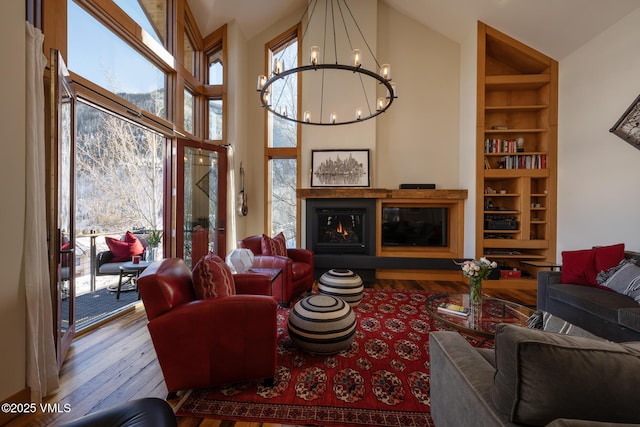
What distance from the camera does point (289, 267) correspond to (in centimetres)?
330

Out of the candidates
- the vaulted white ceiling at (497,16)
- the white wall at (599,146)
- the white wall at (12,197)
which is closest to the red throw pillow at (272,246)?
the white wall at (12,197)

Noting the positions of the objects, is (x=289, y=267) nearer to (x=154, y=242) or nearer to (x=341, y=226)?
(x=341, y=226)

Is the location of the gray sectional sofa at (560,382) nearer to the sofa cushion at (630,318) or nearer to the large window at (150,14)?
the sofa cushion at (630,318)

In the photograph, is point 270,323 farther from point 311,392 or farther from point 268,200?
point 268,200

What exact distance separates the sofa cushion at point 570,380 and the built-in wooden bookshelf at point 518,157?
396 cm

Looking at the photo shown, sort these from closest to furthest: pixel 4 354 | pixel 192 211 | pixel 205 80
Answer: pixel 4 354, pixel 192 211, pixel 205 80

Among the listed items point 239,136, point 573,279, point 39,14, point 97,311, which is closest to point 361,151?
point 239,136

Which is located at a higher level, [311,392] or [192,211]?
[192,211]

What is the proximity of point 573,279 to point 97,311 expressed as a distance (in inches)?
216

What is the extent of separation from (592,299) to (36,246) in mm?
4377

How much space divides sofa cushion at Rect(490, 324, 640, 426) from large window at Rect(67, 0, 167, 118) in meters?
3.68

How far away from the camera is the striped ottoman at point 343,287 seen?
3072 mm

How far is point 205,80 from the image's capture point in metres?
4.75

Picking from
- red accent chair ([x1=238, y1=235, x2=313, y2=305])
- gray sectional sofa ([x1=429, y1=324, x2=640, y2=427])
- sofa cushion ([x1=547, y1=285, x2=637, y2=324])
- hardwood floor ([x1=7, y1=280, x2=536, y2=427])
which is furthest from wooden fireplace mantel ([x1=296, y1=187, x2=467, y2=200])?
gray sectional sofa ([x1=429, y1=324, x2=640, y2=427])
